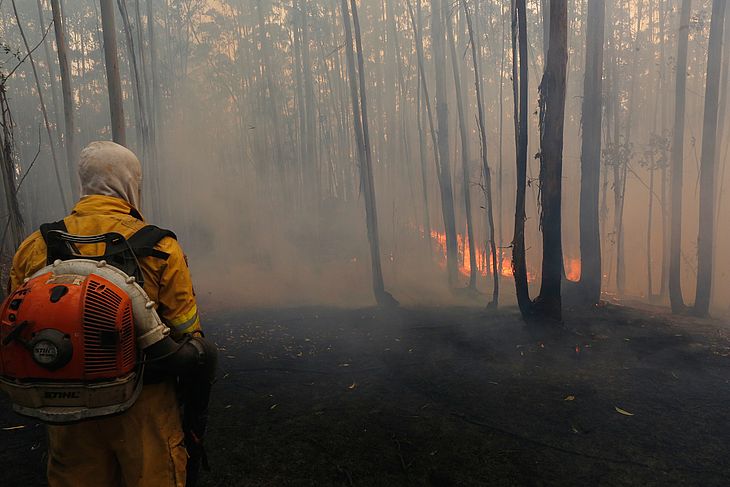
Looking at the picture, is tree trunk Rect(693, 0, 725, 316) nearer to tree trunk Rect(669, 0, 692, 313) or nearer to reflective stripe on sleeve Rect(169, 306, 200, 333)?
tree trunk Rect(669, 0, 692, 313)

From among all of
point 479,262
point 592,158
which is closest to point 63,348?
point 592,158

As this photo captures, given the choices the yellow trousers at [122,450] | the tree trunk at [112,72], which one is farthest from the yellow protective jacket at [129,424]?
the tree trunk at [112,72]

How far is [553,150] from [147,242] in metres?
5.65

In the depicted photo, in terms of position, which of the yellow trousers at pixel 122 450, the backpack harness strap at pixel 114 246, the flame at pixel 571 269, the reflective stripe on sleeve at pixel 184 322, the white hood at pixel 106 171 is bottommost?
the flame at pixel 571 269

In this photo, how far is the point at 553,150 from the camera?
5.79m

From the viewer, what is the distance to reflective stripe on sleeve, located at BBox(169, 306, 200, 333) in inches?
60.3

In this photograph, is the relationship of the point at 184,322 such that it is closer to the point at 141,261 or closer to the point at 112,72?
the point at 141,261

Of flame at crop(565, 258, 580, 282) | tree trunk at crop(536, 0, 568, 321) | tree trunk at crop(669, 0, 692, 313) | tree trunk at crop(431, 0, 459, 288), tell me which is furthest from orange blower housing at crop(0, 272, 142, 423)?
flame at crop(565, 258, 580, 282)

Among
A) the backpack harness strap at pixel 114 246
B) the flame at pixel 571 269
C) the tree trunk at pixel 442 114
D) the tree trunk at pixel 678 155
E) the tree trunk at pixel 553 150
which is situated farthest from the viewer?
the flame at pixel 571 269

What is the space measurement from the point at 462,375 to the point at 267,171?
53.9 ft

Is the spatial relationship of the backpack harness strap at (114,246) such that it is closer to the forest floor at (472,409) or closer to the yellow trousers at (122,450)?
the yellow trousers at (122,450)

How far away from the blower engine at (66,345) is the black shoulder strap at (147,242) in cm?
16

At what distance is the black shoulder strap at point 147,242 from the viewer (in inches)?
56.6

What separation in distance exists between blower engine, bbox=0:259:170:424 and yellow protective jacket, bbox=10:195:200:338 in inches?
8.2
